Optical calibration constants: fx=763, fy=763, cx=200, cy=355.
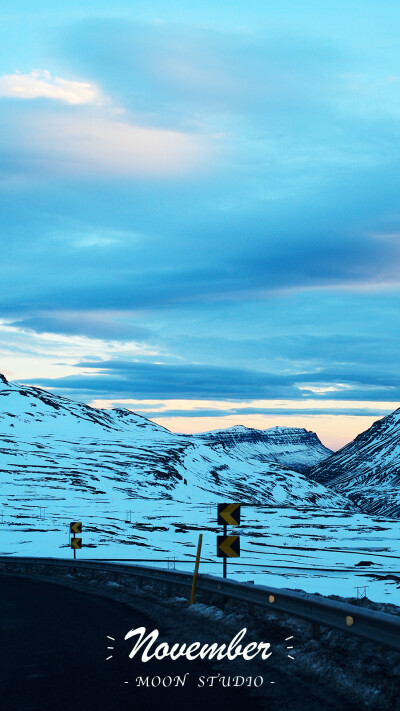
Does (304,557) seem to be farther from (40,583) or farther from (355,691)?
(355,691)

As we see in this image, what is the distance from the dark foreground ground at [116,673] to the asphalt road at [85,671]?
1cm

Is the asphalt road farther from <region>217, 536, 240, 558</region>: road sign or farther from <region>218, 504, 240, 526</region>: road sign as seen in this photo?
<region>218, 504, 240, 526</region>: road sign

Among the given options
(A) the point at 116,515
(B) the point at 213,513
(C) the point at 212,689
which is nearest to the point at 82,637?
(C) the point at 212,689

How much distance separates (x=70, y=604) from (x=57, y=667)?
10136 millimetres

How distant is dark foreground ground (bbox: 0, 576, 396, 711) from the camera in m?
8.55

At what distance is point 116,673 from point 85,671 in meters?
0.45

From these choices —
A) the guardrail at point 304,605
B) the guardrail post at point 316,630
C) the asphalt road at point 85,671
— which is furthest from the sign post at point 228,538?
the guardrail post at point 316,630

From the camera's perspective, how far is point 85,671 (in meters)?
10.3

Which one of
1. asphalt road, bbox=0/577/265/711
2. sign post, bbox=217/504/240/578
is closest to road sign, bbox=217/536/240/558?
sign post, bbox=217/504/240/578

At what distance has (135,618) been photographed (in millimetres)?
16375

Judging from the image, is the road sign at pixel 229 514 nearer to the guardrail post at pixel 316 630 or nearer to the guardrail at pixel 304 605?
the guardrail at pixel 304 605

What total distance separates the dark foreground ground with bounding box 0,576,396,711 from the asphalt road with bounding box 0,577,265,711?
11 mm

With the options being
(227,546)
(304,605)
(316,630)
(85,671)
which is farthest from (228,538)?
(85,671)

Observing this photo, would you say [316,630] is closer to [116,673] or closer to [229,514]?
[116,673]
